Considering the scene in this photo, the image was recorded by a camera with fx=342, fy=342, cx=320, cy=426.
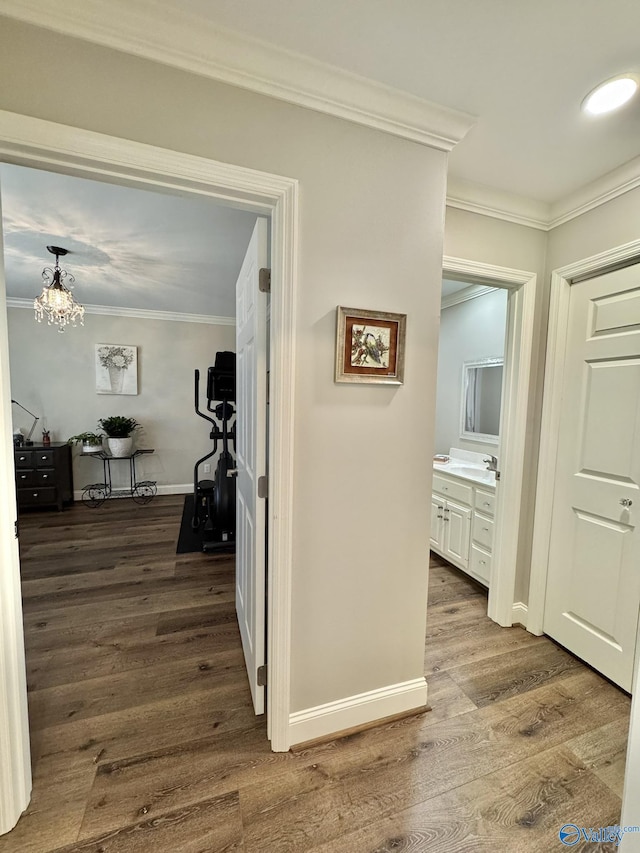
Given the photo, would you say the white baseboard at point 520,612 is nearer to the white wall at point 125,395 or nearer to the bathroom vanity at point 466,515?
the bathroom vanity at point 466,515

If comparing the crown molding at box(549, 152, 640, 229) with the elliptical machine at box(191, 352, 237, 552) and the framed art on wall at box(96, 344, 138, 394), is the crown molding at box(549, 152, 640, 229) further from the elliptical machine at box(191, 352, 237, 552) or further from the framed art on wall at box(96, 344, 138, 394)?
the framed art on wall at box(96, 344, 138, 394)

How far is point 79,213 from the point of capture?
7.32 feet

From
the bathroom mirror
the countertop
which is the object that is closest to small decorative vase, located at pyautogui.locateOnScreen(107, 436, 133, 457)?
the countertop

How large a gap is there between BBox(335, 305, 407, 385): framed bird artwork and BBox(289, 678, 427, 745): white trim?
1371 mm

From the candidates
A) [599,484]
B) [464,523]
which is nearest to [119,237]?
[464,523]

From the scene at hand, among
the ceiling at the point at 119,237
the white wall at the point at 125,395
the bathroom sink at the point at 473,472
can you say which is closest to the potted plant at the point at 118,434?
the white wall at the point at 125,395

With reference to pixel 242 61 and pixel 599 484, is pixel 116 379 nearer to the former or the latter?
pixel 242 61

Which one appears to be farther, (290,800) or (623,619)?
(623,619)

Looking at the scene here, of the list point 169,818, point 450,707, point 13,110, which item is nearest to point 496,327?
point 450,707

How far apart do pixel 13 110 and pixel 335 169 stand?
0.99 metres

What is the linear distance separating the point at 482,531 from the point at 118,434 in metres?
4.35

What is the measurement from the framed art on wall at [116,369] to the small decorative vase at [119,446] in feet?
2.23

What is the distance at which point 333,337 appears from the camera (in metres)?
1.32

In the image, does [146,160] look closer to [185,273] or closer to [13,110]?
[13,110]
